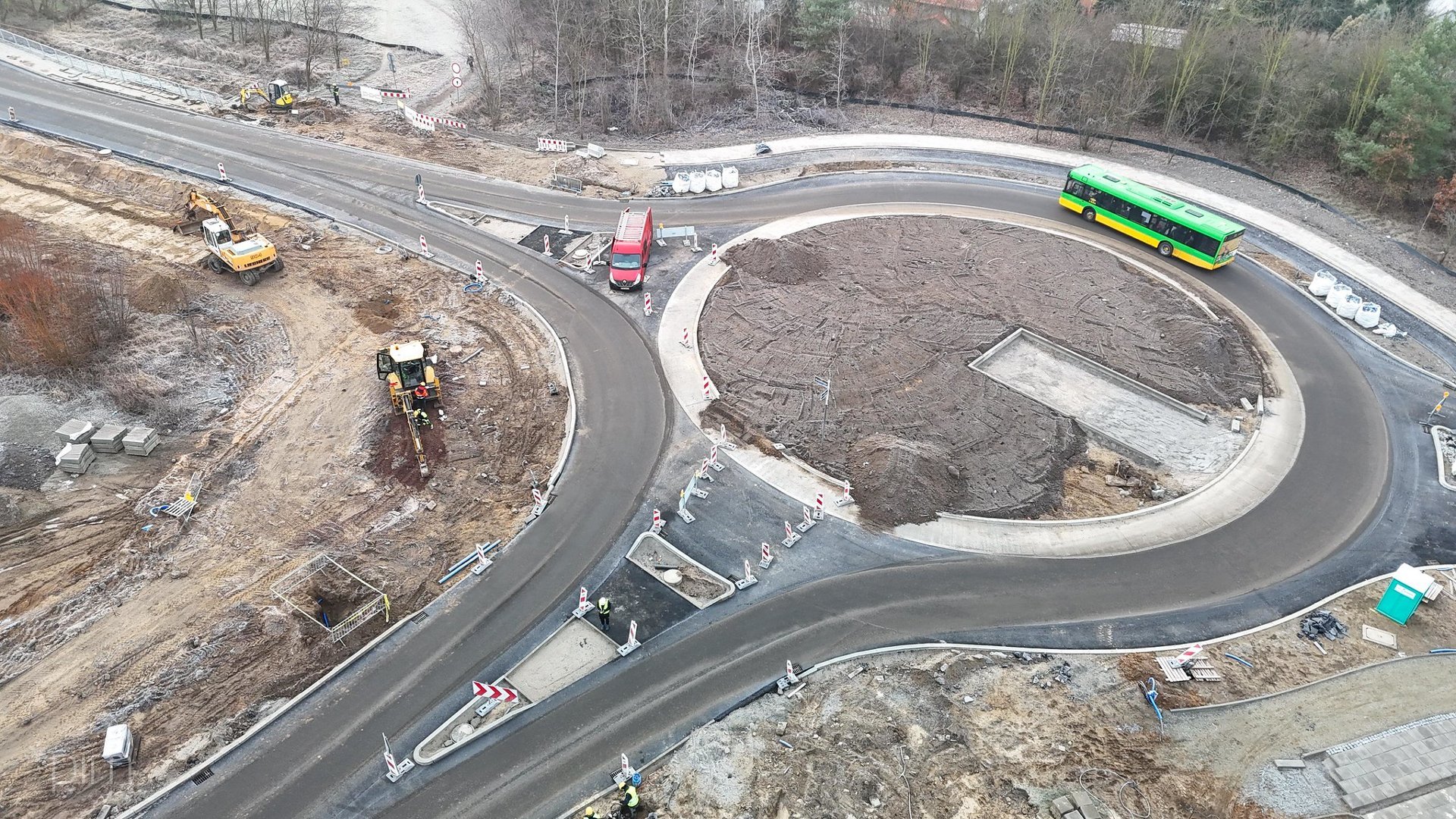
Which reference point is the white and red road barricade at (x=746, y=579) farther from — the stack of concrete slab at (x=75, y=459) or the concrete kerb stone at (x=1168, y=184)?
the concrete kerb stone at (x=1168, y=184)

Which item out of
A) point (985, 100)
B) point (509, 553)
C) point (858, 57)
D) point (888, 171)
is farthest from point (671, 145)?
point (509, 553)

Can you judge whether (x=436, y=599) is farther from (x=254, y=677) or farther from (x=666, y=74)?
(x=666, y=74)

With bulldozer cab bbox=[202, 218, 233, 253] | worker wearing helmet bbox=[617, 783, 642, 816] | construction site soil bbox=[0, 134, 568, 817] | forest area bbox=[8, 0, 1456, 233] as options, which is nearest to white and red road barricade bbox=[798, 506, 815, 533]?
construction site soil bbox=[0, 134, 568, 817]

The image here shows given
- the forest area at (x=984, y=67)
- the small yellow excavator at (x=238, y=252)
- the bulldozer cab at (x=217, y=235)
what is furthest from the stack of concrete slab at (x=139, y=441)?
the forest area at (x=984, y=67)

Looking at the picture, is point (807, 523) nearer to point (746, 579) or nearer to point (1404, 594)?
point (746, 579)

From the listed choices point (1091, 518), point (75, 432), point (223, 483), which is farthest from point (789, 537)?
point (75, 432)
